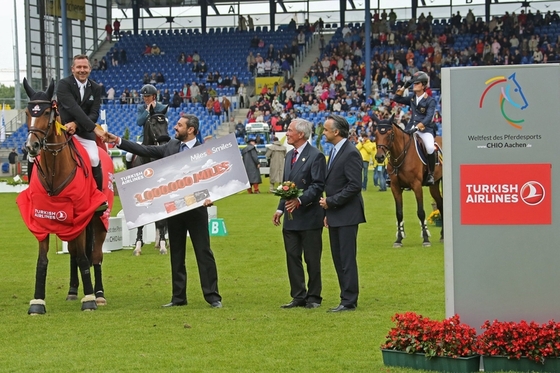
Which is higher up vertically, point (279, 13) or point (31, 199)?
point (279, 13)

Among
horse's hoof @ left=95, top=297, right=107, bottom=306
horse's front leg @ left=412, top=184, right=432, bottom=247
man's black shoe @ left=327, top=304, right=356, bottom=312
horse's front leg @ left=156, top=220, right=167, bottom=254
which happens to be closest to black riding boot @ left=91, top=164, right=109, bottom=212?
horse's hoof @ left=95, top=297, right=107, bottom=306

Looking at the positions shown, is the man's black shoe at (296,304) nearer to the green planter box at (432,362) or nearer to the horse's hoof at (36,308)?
the horse's hoof at (36,308)

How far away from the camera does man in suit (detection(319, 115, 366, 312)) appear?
10.3 meters

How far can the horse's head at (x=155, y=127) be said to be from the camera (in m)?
14.4

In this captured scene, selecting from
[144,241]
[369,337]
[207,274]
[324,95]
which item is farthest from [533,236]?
[324,95]

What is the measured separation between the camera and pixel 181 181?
11023 millimetres

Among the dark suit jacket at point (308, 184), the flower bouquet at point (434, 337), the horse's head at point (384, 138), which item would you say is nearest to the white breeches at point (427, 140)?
the horse's head at point (384, 138)

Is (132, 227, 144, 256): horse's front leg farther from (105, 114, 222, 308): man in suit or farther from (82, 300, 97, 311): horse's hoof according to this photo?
(82, 300, 97, 311): horse's hoof

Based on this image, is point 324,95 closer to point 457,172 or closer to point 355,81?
point 355,81

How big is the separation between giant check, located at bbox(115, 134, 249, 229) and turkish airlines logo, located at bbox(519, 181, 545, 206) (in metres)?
4.34

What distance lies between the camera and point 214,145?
11078 millimetres

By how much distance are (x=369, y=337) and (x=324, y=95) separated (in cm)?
3852

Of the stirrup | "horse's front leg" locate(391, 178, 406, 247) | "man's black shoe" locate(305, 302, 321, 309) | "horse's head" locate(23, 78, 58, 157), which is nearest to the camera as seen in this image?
"horse's head" locate(23, 78, 58, 157)

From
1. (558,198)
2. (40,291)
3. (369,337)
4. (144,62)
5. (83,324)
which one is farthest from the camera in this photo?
(144,62)
